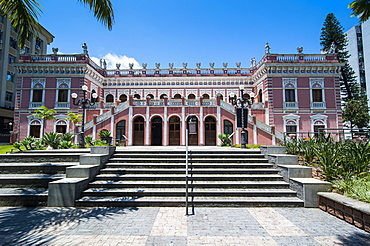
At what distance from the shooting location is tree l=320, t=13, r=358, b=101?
32.3 meters

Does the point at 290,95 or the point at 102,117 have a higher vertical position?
the point at 290,95

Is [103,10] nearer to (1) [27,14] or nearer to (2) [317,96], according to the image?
(1) [27,14]

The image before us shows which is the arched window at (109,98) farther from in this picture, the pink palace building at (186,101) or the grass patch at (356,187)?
the grass patch at (356,187)

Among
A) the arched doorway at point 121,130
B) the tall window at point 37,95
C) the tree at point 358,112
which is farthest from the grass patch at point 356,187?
the tall window at point 37,95

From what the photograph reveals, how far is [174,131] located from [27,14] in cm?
1779

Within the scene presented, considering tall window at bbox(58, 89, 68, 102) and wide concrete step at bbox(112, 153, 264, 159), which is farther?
tall window at bbox(58, 89, 68, 102)

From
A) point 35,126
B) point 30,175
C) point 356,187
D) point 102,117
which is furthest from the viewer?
point 35,126

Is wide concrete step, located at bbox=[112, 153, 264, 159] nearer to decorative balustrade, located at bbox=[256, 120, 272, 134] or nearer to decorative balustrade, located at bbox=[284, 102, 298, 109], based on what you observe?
decorative balustrade, located at bbox=[256, 120, 272, 134]

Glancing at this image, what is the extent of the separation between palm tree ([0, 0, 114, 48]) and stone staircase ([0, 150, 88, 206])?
4.70 m

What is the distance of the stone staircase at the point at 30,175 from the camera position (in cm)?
641

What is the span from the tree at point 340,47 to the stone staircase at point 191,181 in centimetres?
3325

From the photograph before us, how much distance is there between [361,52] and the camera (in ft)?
163

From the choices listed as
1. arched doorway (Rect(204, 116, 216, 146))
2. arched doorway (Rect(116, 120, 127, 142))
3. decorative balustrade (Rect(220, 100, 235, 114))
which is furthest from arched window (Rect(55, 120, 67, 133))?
decorative balustrade (Rect(220, 100, 235, 114))

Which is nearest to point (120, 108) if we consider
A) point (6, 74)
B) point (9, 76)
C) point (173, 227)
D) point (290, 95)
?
point (173, 227)
